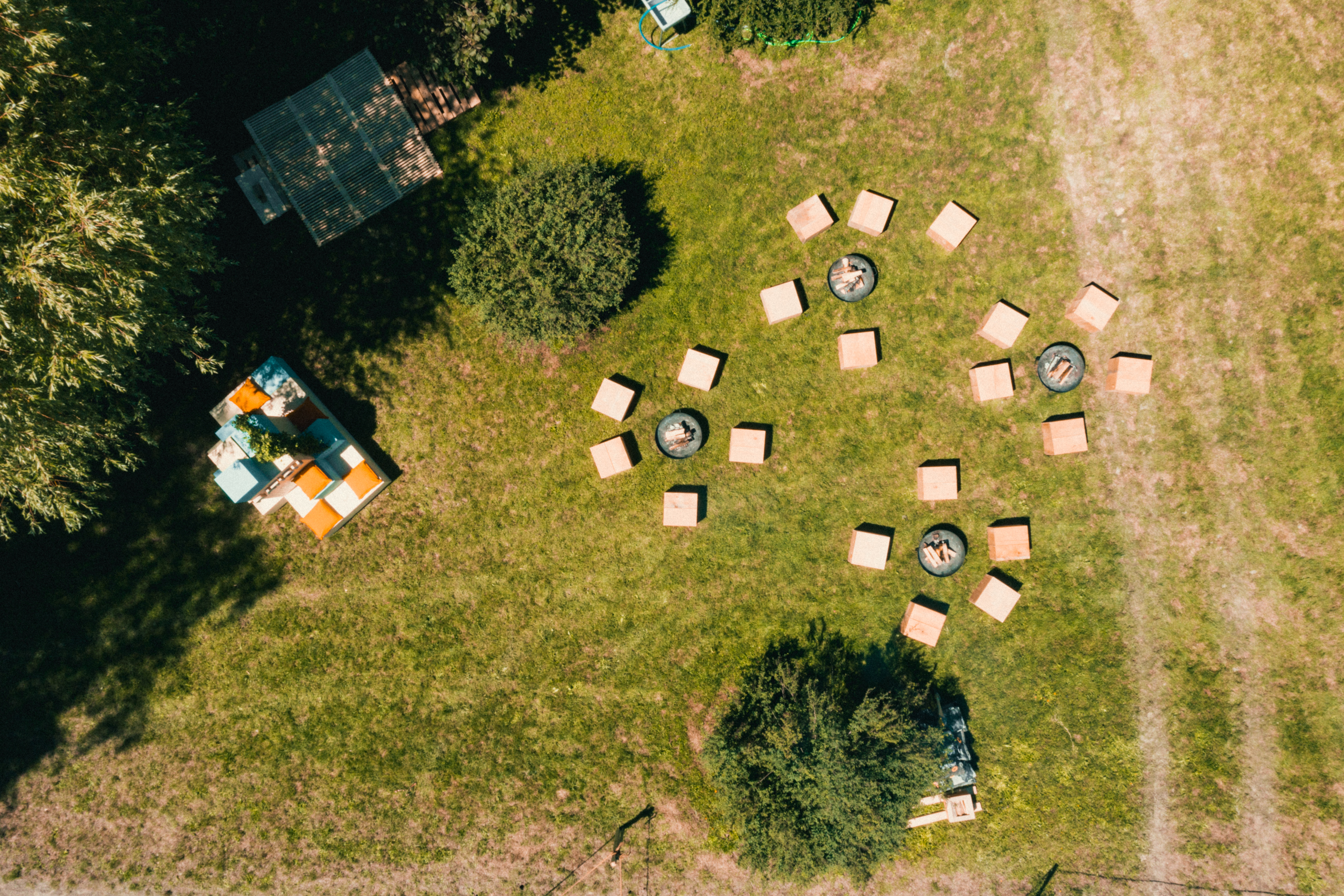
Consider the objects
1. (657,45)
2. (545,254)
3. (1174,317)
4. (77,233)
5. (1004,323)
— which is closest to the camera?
(77,233)

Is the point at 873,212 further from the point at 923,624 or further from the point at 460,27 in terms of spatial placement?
the point at 460,27

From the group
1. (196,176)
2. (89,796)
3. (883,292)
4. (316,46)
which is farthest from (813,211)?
(89,796)

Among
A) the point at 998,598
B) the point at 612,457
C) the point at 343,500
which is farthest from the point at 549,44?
the point at 998,598

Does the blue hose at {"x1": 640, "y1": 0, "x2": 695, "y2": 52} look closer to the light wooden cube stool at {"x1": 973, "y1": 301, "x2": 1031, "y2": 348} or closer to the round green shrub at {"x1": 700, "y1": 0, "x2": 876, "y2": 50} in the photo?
the round green shrub at {"x1": 700, "y1": 0, "x2": 876, "y2": 50}

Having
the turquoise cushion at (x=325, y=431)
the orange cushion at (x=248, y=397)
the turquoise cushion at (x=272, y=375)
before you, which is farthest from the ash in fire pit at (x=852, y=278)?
the orange cushion at (x=248, y=397)

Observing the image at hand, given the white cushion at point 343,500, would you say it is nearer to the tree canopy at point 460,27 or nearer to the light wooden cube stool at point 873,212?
the tree canopy at point 460,27

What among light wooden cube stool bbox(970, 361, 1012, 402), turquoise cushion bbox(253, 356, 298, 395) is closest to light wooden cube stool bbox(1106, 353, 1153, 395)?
light wooden cube stool bbox(970, 361, 1012, 402)
